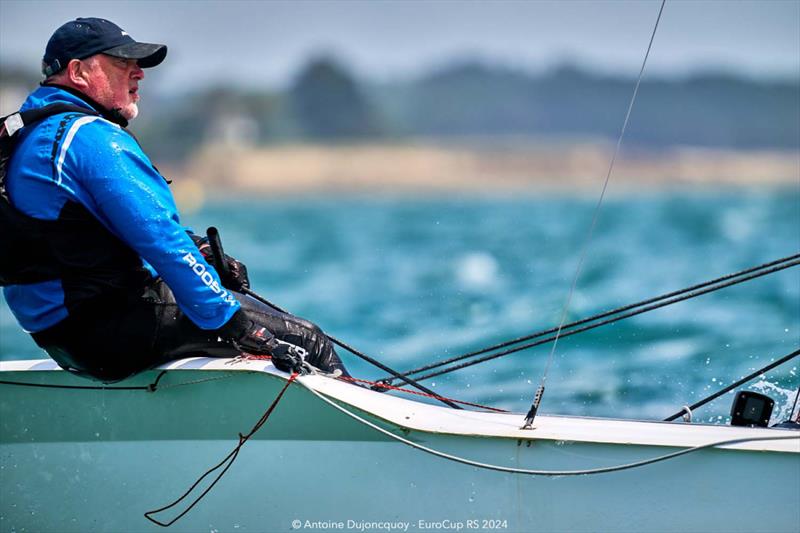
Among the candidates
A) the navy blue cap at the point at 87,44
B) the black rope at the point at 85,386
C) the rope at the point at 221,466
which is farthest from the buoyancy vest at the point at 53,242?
the rope at the point at 221,466

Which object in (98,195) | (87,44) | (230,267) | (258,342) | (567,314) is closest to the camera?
(98,195)

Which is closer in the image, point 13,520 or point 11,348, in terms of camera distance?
point 13,520

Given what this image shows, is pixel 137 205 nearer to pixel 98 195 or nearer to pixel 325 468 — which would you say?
pixel 98 195

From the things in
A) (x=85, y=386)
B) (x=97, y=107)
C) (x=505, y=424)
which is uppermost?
(x=97, y=107)

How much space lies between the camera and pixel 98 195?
2.38 meters

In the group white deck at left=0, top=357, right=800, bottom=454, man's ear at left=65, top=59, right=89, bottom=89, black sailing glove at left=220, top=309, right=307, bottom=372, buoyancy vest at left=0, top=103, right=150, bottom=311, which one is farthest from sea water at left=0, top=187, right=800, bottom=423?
man's ear at left=65, top=59, right=89, bottom=89

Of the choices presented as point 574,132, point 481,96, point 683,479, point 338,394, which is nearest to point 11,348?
point 338,394

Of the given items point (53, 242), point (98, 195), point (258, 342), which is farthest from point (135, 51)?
point (258, 342)

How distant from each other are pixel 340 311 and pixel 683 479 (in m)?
6.86

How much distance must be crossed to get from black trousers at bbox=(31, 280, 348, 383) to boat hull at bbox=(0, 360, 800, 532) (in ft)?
0.25

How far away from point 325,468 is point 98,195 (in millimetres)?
855

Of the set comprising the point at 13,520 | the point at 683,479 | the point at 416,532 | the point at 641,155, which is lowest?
the point at 13,520

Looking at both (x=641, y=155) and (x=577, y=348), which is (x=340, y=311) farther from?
(x=641, y=155)

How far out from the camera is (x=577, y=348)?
605 cm
